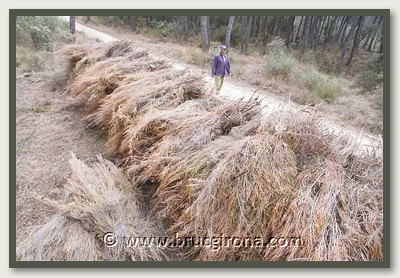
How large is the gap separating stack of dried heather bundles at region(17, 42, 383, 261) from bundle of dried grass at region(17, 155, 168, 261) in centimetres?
2

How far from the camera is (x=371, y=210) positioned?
2529 mm

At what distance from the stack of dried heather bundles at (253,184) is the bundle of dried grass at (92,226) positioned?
2 centimetres

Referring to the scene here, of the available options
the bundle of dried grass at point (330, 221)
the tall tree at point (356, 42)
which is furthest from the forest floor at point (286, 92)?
the bundle of dried grass at point (330, 221)

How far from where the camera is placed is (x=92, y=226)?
9.04ft

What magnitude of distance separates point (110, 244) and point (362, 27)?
47.6 ft

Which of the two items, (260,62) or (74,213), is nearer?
(74,213)

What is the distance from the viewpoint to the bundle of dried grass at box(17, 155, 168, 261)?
258cm

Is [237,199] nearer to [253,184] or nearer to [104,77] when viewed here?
[253,184]

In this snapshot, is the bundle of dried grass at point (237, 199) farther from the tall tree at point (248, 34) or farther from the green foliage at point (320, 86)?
the tall tree at point (248, 34)

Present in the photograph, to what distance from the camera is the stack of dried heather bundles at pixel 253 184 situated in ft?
8.01

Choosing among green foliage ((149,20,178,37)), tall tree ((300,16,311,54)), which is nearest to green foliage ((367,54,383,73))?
tall tree ((300,16,311,54))
